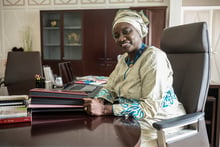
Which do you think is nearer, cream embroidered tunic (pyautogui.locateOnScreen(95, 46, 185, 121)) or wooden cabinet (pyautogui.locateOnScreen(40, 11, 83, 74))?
cream embroidered tunic (pyautogui.locateOnScreen(95, 46, 185, 121))

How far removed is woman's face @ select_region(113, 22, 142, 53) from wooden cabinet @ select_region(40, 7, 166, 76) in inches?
103

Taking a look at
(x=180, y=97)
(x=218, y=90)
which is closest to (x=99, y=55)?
(x=218, y=90)

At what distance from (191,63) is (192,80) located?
0.11m

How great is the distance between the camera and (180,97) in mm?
1343

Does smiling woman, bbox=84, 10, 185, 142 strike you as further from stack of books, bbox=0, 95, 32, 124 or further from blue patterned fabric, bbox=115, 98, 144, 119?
stack of books, bbox=0, 95, 32, 124

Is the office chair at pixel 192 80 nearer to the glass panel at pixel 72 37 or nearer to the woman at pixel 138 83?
the woman at pixel 138 83

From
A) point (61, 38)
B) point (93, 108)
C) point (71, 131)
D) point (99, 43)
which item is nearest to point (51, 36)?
point (61, 38)

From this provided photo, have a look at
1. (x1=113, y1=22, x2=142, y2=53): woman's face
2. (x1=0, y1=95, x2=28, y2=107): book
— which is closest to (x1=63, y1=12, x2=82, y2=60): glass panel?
(x1=113, y1=22, x2=142, y2=53): woman's face

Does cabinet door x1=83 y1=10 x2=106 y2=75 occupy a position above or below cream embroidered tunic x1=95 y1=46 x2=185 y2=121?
above

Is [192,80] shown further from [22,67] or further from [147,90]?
[22,67]

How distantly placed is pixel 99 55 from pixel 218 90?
7.63 ft

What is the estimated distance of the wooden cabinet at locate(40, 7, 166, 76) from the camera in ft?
12.3

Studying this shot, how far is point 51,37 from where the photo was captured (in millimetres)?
4176

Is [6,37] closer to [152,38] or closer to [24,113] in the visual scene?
[152,38]
